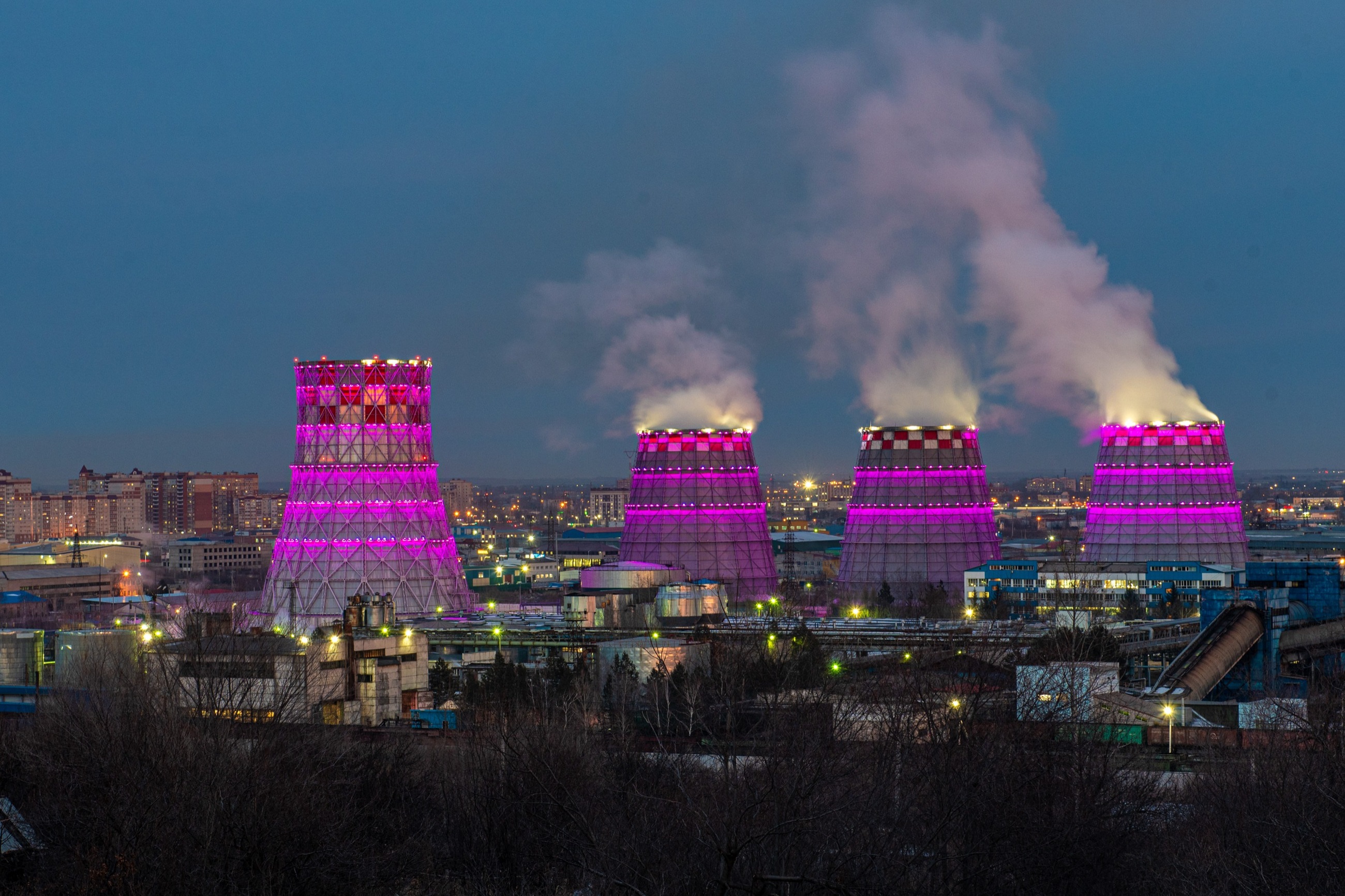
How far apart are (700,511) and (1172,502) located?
59.5 feet

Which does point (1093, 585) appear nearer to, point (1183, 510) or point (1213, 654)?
point (1183, 510)

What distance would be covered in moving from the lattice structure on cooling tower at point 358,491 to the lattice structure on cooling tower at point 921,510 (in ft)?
60.1

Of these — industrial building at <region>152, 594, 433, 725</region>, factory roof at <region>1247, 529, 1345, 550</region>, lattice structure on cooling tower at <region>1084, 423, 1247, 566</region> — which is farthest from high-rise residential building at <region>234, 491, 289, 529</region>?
industrial building at <region>152, 594, 433, 725</region>

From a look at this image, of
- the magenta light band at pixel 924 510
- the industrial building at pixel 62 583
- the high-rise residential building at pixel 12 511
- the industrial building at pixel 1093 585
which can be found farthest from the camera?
the high-rise residential building at pixel 12 511

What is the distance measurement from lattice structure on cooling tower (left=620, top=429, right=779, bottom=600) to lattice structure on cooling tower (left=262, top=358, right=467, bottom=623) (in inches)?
452

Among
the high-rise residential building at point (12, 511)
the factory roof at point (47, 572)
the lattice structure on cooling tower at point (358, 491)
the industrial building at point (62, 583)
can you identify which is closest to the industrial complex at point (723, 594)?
the lattice structure on cooling tower at point (358, 491)

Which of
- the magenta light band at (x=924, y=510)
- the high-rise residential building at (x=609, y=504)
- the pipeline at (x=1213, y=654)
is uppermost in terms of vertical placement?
the high-rise residential building at (x=609, y=504)

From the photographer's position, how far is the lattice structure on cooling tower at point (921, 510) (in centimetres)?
7162

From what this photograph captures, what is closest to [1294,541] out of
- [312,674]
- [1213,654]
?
[1213,654]

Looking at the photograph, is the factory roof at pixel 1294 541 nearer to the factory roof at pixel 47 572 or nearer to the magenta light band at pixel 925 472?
the magenta light band at pixel 925 472

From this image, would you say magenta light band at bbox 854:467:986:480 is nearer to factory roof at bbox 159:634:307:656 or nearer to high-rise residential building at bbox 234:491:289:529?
factory roof at bbox 159:634:307:656

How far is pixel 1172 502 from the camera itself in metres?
72.6

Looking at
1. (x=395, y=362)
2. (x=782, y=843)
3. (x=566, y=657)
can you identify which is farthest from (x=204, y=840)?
(x=395, y=362)

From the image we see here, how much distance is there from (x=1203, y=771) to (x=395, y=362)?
120 feet
